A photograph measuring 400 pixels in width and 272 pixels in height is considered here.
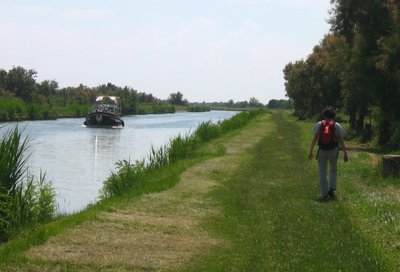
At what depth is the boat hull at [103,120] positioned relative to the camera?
259ft

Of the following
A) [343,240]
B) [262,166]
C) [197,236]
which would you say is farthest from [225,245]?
[262,166]

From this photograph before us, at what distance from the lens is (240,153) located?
29.0 meters

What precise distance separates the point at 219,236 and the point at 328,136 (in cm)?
492

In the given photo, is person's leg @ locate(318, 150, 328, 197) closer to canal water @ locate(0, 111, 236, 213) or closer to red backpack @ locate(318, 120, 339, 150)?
red backpack @ locate(318, 120, 339, 150)

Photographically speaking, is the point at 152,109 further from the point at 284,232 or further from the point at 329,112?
the point at 284,232

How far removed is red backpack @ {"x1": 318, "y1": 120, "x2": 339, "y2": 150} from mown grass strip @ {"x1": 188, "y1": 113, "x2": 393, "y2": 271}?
1.45 m

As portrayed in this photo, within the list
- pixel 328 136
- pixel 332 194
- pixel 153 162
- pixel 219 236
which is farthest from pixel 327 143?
pixel 153 162

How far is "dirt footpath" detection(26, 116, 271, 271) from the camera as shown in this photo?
891 centimetres

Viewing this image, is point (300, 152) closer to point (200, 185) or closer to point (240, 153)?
point (240, 153)

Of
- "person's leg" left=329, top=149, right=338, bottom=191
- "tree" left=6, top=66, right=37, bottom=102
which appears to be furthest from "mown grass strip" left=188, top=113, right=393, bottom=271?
"tree" left=6, top=66, right=37, bottom=102

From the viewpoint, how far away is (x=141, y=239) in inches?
412

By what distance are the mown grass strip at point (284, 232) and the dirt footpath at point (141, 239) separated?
17.6 inches

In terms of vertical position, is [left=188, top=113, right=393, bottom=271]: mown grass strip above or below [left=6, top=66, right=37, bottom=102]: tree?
below

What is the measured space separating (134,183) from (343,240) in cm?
983
